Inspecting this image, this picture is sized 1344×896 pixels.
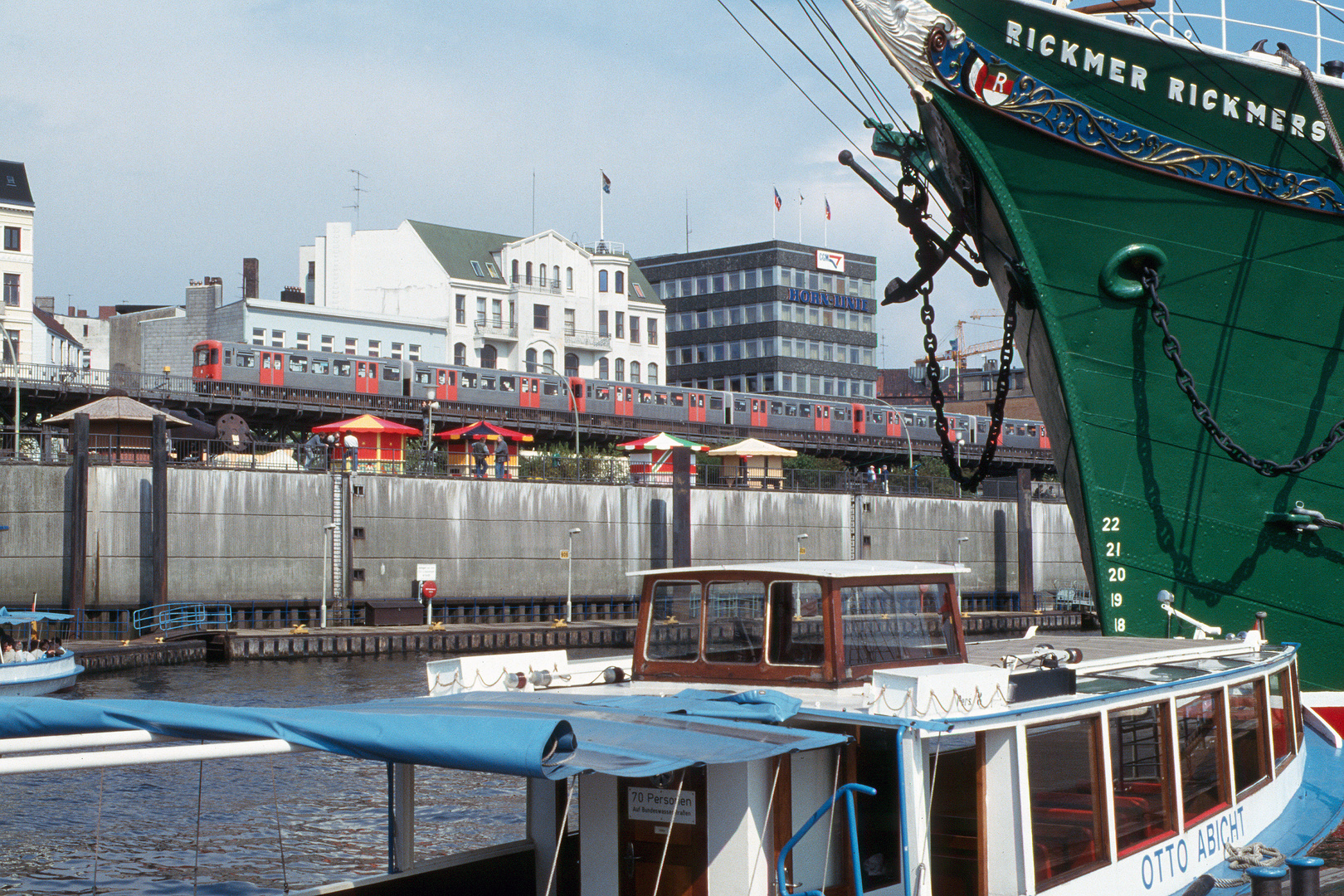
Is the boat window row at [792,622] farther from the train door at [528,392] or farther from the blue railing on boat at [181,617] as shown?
the train door at [528,392]

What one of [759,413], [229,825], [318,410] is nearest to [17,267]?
[318,410]

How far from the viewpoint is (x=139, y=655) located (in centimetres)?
3456

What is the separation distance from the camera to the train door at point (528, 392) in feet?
227

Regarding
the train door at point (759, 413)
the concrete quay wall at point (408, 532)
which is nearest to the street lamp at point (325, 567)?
the concrete quay wall at point (408, 532)

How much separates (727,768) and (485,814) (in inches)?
450

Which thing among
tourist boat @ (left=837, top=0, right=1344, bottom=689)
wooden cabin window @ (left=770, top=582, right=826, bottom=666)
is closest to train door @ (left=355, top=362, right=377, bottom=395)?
tourist boat @ (left=837, top=0, right=1344, bottom=689)

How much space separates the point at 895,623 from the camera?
9.30 metres

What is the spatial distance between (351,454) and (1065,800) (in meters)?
43.6

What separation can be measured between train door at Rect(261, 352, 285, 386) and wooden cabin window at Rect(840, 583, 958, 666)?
55.1 m

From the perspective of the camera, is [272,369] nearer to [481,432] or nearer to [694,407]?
[481,432]

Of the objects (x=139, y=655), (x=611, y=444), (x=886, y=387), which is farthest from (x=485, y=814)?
(x=886, y=387)

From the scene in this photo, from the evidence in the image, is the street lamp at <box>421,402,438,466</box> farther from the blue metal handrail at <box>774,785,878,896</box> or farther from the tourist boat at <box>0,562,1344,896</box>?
the blue metal handrail at <box>774,785,878,896</box>

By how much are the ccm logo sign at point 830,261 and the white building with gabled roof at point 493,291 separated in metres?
16.1

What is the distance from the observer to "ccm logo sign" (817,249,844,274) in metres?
99.1
